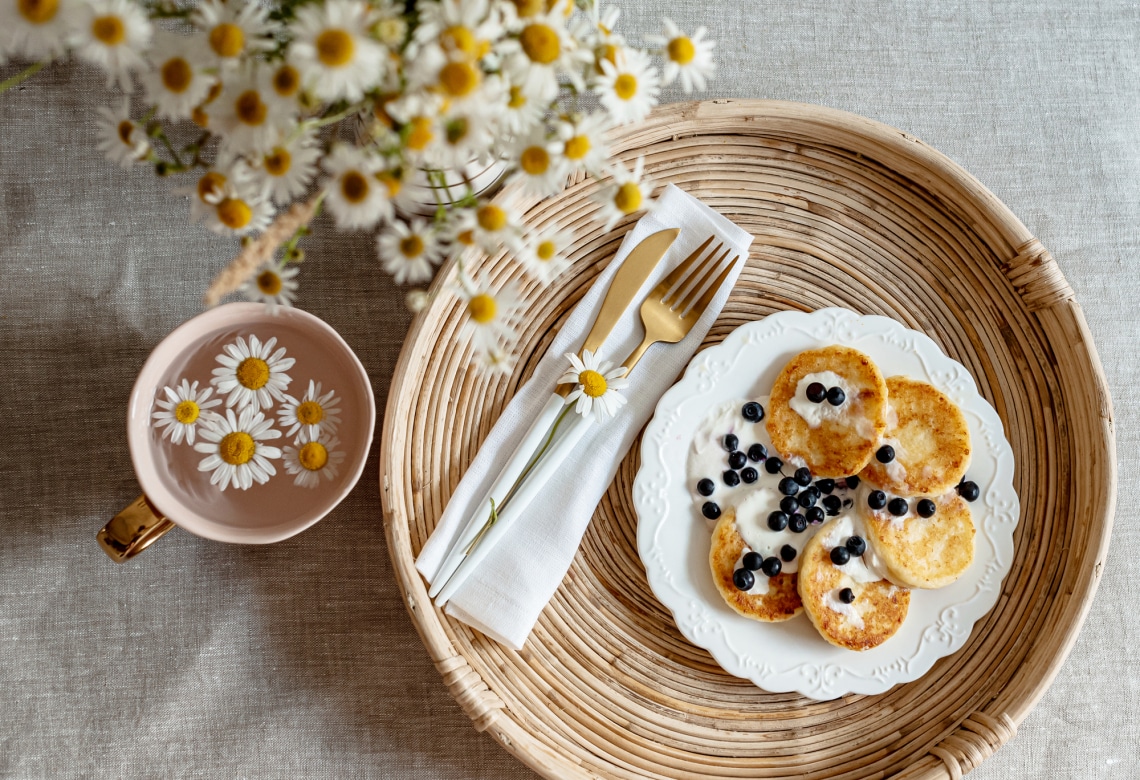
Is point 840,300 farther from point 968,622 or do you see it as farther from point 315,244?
point 315,244

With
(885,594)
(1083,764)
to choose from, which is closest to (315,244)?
(885,594)

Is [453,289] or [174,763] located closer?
[453,289]

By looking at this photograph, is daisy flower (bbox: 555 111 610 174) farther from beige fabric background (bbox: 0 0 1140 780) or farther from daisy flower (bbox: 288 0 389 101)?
beige fabric background (bbox: 0 0 1140 780)

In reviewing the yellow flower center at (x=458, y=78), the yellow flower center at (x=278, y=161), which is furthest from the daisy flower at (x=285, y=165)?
the yellow flower center at (x=458, y=78)

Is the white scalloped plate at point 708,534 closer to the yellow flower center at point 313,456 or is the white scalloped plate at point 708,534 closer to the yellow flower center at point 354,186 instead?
the yellow flower center at point 313,456

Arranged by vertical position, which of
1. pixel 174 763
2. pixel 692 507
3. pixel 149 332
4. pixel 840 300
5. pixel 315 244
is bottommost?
pixel 174 763

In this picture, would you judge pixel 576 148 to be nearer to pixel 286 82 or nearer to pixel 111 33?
pixel 286 82
